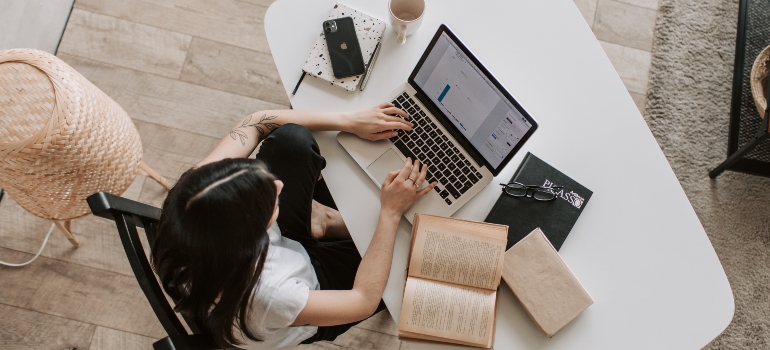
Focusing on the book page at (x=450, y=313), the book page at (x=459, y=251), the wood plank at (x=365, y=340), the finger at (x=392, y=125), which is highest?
the finger at (x=392, y=125)

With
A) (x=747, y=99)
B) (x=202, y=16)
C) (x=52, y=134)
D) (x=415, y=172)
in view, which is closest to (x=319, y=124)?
(x=415, y=172)

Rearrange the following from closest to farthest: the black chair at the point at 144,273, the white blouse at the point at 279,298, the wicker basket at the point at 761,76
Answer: the black chair at the point at 144,273, the white blouse at the point at 279,298, the wicker basket at the point at 761,76

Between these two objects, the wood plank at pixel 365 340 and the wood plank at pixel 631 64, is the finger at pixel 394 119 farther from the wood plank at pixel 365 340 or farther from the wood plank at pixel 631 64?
the wood plank at pixel 631 64

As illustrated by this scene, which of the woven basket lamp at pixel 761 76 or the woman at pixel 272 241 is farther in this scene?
the woven basket lamp at pixel 761 76

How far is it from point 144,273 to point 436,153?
0.60 meters

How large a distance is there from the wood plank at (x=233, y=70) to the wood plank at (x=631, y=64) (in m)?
A: 1.15

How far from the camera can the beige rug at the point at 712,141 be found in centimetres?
174

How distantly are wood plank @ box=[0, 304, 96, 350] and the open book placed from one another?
3.80 feet

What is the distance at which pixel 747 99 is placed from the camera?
1.85 m

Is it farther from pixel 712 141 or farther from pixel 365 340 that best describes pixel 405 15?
pixel 712 141

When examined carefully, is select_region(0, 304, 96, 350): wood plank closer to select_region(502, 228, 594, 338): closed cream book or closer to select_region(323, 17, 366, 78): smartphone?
select_region(323, 17, 366, 78): smartphone

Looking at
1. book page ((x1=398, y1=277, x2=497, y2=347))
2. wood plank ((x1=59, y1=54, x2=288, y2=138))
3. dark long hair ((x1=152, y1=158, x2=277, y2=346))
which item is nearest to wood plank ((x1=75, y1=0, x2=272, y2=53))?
wood plank ((x1=59, y1=54, x2=288, y2=138))

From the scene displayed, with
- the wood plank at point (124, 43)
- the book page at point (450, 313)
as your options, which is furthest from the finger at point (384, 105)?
the wood plank at point (124, 43)

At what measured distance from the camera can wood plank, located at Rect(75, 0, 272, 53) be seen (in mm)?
1901
